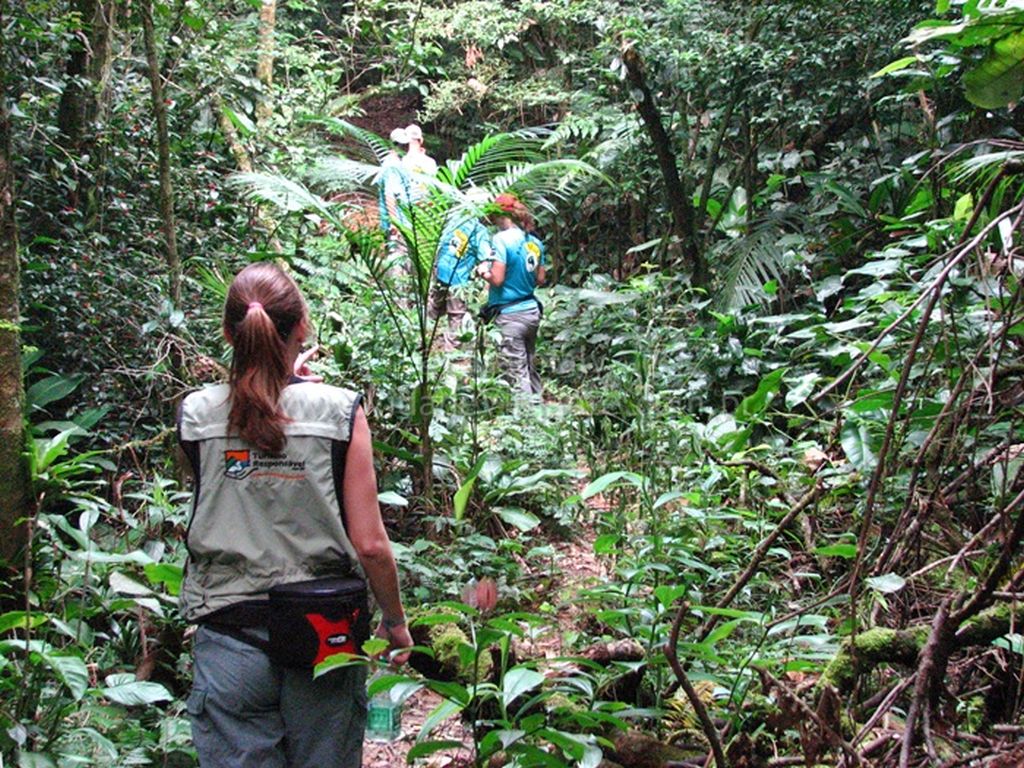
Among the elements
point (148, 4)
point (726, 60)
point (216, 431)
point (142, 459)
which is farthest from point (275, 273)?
point (726, 60)

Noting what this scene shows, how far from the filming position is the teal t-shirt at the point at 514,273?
8.22m

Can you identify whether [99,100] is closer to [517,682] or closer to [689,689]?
[517,682]

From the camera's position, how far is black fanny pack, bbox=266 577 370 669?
258 centimetres

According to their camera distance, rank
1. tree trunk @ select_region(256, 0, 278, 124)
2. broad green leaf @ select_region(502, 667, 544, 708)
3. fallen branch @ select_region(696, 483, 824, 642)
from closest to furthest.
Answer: fallen branch @ select_region(696, 483, 824, 642) → broad green leaf @ select_region(502, 667, 544, 708) → tree trunk @ select_region(256, 0, 278, 124)

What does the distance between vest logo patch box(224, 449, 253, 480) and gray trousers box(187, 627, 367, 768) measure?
43 cm

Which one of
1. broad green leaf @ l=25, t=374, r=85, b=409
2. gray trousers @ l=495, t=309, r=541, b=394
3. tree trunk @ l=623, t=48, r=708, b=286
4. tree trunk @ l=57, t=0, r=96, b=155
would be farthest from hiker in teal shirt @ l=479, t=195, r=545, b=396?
broad green leaf @ l=25, t=374, r=85, b=409

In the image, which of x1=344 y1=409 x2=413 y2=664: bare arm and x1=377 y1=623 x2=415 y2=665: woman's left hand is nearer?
x1=344 y1=409 x2=413 y2=664: bare arm

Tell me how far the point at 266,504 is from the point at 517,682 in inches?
33.6

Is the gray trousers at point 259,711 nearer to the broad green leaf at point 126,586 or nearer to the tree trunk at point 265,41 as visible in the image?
the broad green leaf at point 126,586

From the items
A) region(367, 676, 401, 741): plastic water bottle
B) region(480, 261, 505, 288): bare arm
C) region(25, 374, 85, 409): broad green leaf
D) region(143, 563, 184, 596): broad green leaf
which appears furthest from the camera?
region(480, 261, 505, 288): bare arm

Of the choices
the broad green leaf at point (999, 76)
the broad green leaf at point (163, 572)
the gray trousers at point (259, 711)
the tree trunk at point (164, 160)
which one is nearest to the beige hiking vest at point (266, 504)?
the gray trousers at point (259, 711)

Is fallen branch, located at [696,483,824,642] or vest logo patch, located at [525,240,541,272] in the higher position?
vest logo patch, located at [525,240,541,272]

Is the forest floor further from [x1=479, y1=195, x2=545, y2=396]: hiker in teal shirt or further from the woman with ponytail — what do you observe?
[x1=479, y1=195, x2=545, y2=396]: hiker in teal shirt

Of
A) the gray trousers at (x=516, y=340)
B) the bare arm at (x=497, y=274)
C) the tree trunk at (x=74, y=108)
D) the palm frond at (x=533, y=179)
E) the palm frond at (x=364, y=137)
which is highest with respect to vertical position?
the tree trunk at (x=74, y=108)
